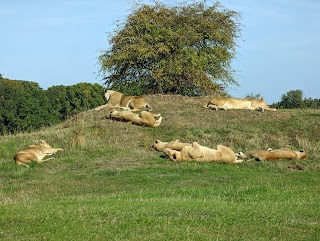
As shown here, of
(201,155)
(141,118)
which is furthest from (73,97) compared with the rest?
(201,155)

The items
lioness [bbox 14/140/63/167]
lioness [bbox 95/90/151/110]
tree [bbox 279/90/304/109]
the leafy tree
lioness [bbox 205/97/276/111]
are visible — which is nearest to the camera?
lioness [bbox 14/140/63/167]

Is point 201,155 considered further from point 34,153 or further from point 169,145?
point 34,153

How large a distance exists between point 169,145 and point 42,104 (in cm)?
3498

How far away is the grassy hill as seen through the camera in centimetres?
877

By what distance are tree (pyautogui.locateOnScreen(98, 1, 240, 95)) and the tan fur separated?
14642mm

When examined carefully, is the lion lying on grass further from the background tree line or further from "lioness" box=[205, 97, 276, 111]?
the background tree line

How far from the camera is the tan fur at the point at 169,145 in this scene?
2045 cm

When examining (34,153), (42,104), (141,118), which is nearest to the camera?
(34,153)

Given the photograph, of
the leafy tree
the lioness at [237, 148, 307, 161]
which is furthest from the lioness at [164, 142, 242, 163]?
the leafy tree

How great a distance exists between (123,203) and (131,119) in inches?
500

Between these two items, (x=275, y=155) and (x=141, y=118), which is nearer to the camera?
(x=275, y=155)

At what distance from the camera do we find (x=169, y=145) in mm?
20594

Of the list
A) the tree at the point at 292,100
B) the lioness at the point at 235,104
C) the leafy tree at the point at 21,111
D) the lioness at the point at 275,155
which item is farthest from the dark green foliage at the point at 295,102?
the lioness at the point at 275,155

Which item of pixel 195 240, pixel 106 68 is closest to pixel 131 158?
pixel 195 240
